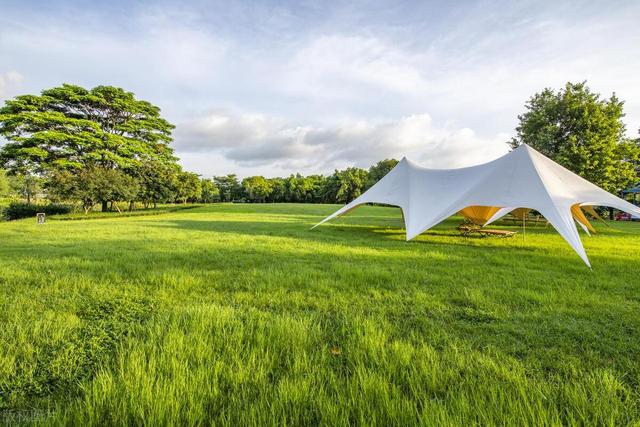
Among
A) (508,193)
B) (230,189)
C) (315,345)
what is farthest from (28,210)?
(230,189)

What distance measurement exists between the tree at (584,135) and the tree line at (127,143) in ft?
0.14

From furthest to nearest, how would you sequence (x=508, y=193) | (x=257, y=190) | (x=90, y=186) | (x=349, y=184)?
(x=257, y=190)
(x=349, y=184)
(x=90, y=186)
(x=508, y=193)

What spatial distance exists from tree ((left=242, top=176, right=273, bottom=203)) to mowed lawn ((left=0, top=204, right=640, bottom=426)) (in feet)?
208

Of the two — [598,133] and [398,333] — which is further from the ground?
[598,133]

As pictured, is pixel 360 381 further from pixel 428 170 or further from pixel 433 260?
pixel 428 170

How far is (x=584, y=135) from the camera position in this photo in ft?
49.8

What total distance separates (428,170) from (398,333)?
8.66 metres

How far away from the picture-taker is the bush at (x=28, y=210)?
1914 cm

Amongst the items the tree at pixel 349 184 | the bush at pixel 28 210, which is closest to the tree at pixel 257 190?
the tree at pixel 349 184

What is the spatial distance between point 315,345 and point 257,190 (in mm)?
66831

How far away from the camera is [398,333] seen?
7.84 ft

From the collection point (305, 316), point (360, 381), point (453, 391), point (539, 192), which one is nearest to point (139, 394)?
point (360, 381)

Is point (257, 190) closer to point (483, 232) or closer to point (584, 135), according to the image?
point (584, 135)

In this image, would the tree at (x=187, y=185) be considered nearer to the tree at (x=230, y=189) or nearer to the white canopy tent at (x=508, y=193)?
the white canopy tent at (x=508, y=193)
